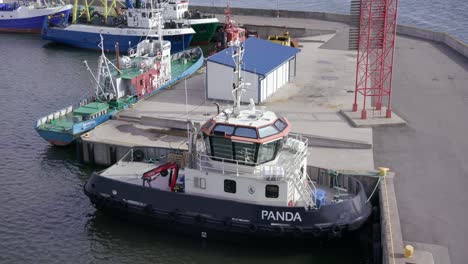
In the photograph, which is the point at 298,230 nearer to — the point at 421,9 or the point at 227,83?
the point at 227,83

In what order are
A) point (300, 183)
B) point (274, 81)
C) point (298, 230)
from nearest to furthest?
point (298, 230), point (300, 183), point (274, 81)

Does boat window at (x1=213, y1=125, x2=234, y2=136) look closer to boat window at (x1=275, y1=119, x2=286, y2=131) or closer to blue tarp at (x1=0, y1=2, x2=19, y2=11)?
boat window at (x1=275, y1=119, x2=286, y2=131)

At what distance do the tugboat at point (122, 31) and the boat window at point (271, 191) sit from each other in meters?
31.6

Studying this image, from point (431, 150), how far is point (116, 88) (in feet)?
55.0

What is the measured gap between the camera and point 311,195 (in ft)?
65.6

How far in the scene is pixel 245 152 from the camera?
763 inches

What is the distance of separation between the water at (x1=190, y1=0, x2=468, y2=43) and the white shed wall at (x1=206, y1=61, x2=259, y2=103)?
1282 inches

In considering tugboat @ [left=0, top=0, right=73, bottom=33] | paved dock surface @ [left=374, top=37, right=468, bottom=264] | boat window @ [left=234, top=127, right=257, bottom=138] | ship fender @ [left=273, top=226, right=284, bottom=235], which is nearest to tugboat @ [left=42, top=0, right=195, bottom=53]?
tugboat @ [left=0, top=0, right=73, bottom=33]

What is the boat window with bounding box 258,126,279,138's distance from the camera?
62.8ft

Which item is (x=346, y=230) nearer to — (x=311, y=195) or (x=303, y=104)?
(x=311, y=195)

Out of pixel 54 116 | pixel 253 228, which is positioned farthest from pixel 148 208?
pixel 54 116

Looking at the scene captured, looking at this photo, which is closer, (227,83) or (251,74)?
(251,74)

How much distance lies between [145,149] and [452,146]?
1273cm


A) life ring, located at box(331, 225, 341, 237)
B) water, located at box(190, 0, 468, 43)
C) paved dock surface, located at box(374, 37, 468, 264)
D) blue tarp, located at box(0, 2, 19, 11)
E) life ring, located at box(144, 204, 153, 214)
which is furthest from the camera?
blue tarp, located at box(0, 2, 19, 11)
